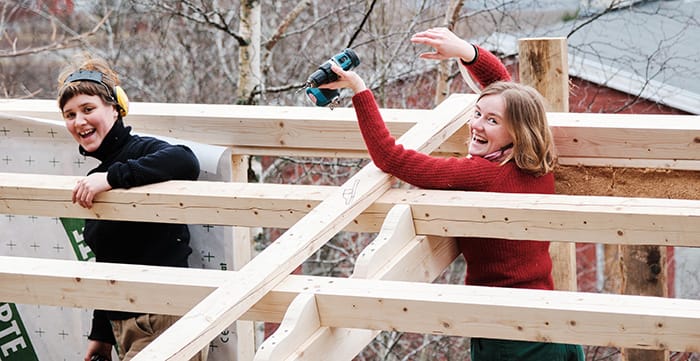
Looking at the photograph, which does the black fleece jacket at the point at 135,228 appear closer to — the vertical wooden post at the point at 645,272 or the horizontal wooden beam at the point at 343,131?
the horizontal wooden beam at the point at 343,131

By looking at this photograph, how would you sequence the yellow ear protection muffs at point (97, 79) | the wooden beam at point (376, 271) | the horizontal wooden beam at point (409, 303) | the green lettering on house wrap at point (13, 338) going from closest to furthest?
the horizontal wooden beam at point (409, 303) → the wooden beam at point (376, 271) → the yellow ear protection muffs at point (97, 79) → the green lettering on house wrap at point (13, 338)

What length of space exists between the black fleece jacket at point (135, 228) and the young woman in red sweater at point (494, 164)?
790 millimetres

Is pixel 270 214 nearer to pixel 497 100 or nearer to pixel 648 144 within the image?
pixel 497 100

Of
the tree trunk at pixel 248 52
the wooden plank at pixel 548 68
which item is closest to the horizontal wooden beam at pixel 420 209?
the wooden plank at pixel 548 68

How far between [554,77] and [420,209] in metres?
1.69

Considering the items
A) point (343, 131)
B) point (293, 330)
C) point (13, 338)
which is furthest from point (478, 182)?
point (13, 338)

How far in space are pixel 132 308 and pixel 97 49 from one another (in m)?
9.65

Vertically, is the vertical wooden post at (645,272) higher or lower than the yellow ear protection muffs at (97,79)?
lower

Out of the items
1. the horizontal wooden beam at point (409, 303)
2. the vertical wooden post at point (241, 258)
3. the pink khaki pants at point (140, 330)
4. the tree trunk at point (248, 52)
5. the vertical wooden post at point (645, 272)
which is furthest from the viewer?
the tree trunk at point (248, 52)

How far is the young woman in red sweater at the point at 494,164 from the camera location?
3.69 metres

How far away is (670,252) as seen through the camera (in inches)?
524

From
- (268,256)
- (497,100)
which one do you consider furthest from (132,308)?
(497,100)

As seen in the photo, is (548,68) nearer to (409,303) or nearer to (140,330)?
(140,330)

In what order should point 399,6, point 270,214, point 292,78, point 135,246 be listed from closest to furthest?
point 270,214 → point 135,246 → point 399,6 → point 292,78
